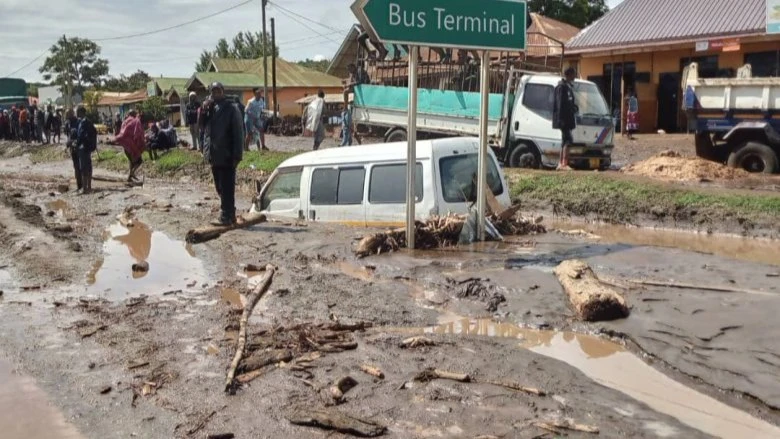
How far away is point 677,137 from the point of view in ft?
76.6

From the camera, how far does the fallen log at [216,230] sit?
9758mm

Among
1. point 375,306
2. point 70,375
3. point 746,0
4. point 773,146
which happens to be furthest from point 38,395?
point 746,0

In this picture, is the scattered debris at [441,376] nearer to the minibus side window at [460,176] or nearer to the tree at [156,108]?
the minibus side window at [460,176]

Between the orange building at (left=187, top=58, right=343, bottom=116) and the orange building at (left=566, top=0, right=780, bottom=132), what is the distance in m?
21.8

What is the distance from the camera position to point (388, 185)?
935 cm

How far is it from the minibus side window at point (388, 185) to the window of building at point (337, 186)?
0.17 meters

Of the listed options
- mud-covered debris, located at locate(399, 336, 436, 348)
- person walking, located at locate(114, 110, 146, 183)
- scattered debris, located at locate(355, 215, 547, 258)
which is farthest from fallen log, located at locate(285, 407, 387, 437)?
person walking, located at locate(114, 110, 146, 183)

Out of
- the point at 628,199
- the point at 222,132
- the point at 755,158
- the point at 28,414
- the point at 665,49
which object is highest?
the point at 665,49

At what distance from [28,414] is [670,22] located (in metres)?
24.8

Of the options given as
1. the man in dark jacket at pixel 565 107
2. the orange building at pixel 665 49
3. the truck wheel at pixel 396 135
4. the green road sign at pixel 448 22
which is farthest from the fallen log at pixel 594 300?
the orange building at pixel 665 49

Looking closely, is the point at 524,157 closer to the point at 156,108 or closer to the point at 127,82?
the point at 156,108

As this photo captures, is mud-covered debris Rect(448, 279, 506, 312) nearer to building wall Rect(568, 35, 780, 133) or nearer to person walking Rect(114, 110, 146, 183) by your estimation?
person walking Rect(114, 110, 146, 183)

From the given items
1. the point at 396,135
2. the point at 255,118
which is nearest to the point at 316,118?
the point at 396,135

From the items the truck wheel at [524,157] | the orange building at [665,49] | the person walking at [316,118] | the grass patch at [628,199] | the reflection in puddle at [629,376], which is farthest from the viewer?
the orange building at [665,49]
